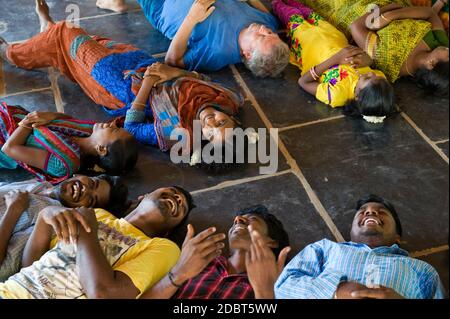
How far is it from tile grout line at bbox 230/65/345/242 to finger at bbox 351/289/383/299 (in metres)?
0.76

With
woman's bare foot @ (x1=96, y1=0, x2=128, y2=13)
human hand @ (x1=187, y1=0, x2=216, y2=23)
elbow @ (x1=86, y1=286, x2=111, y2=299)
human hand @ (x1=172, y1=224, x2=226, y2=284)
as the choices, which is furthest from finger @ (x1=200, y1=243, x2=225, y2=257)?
woman's bare foot @ (x1=96, y1=0, x2=128, y2=13)

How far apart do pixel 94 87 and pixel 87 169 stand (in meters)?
0.57

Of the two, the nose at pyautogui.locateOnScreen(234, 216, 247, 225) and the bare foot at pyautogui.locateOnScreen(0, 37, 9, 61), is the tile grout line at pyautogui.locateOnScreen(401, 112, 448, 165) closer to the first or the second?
the nose at pyautogui.locateOnScreen(234, 216, 247, 225)

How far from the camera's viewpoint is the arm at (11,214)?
7.57 ft

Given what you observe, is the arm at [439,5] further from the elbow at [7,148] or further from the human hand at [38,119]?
the elbow at [7,148]

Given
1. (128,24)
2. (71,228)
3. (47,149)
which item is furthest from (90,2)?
(71,228)

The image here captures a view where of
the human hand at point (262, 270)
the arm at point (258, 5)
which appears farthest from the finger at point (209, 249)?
the arm at point (258, 5)

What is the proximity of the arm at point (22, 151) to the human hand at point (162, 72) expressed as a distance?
69 centimetres

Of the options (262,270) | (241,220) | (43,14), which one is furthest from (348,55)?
(43,14)

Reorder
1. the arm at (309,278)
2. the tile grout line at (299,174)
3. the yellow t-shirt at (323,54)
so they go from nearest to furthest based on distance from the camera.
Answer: the arm at (309,278) → the tile grout line at (299,174) → the yellow t-shirt at (323,54)

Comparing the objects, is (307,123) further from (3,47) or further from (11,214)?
(3,47)

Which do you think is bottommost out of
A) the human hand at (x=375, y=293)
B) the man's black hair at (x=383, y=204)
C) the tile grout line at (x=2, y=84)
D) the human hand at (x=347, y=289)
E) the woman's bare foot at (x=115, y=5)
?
the tile grout line at (x=2, y=84)

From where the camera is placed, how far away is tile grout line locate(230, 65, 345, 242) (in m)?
2.61

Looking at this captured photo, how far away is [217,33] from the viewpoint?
3.51 meters
